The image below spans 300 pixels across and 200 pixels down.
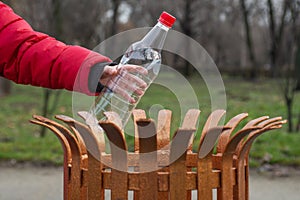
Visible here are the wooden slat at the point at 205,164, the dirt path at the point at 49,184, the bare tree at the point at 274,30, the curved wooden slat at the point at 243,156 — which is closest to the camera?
the wooden slat at the point at 205,164

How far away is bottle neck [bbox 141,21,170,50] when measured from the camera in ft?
6.83

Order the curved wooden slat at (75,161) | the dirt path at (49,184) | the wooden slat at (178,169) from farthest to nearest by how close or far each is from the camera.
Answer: the dirt path at (49,184) → the curved wooden slat at (75,161) → the wooden slat at (178,169)

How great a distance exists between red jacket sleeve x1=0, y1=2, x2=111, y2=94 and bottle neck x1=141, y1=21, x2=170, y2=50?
20 cm

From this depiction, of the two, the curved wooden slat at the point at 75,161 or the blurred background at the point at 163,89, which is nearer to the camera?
the curved wooden slat at the point at 75,161

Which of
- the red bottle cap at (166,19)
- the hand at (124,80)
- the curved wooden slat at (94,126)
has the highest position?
the red bottle cap at (166,19)

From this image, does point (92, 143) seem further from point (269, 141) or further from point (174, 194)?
point (269, 141)

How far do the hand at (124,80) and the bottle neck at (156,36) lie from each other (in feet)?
0.51

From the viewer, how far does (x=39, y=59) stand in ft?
6.82

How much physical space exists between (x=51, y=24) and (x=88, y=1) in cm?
1781

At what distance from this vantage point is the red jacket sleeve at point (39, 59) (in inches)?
80.4

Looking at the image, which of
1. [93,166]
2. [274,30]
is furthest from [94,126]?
[274,30]

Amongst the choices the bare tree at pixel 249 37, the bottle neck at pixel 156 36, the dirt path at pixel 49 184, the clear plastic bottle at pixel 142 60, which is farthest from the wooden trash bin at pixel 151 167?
the bare tree at pixel 249 37

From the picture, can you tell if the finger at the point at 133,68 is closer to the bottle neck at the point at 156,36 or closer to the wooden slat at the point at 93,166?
the bottle neck at the point at 156,36

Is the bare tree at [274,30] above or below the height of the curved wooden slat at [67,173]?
above
